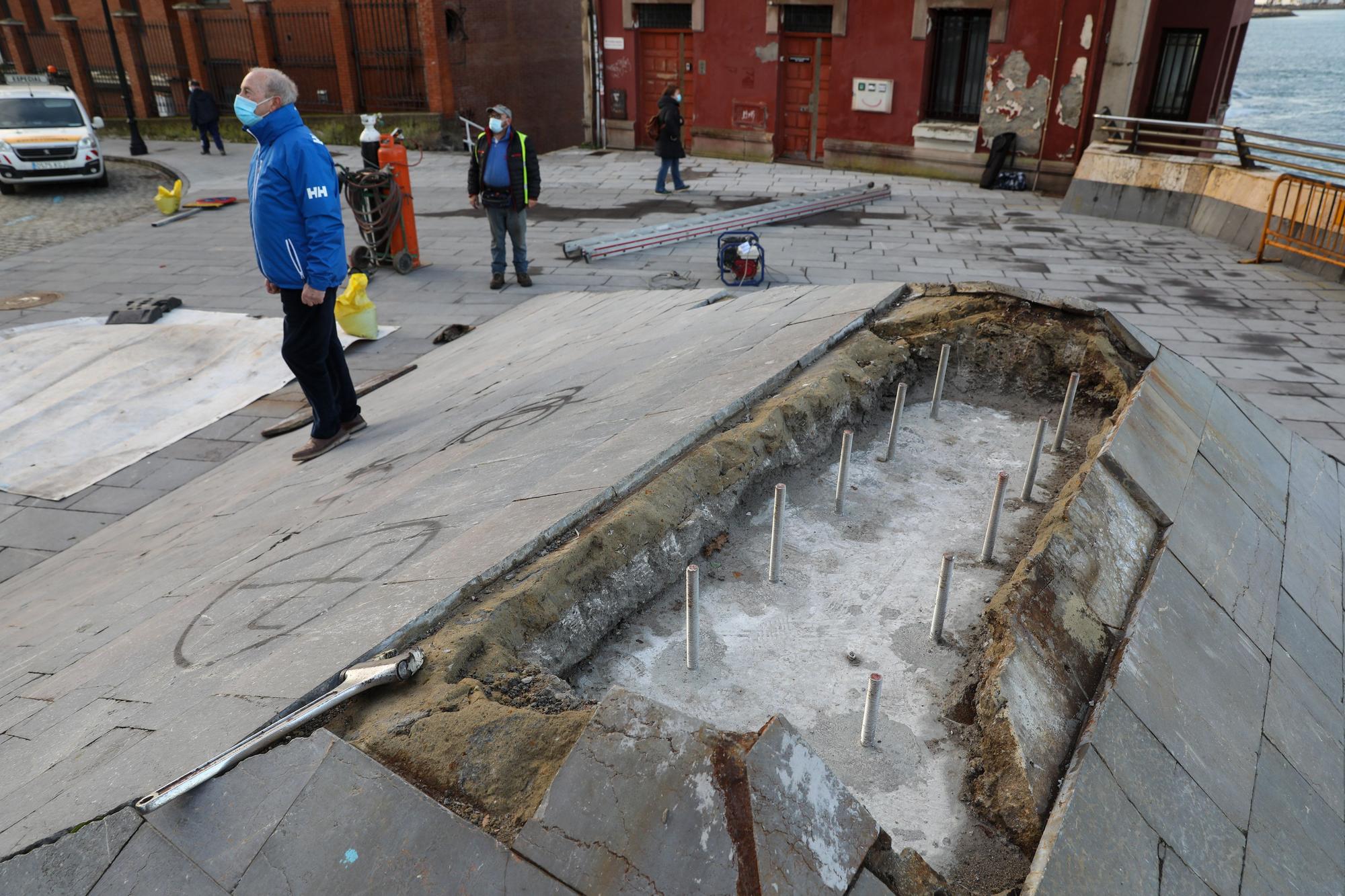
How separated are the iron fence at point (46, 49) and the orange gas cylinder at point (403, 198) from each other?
906 inches

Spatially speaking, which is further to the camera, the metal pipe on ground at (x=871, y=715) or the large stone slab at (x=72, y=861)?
the metal pipe on ground at (x=871, y=715)

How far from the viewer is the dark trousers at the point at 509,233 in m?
10.0

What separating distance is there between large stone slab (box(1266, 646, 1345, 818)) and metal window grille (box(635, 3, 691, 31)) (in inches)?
730

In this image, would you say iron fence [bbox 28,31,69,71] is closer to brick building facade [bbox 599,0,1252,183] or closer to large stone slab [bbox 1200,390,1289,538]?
brick building facade [bbox 599,0,1252,183]

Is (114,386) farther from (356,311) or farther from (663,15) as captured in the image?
(663,15)

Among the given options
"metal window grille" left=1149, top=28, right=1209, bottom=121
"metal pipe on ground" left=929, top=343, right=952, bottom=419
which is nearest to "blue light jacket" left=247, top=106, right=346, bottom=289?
"metal pipe on ground" left=929, top=343, right=952, bottom=419

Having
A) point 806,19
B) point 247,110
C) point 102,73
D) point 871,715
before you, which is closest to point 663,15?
point 806,19

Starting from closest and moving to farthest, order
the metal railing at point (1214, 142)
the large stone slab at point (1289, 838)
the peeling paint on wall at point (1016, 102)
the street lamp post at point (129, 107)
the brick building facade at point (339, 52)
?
the large stone slab at point (1289, 838) → the metal railing at point (1214, 142) → the peeling paint on wall at point (1016, 102) → the street lamp post at point (129, 107) → the brick building facade at point (339, 52)

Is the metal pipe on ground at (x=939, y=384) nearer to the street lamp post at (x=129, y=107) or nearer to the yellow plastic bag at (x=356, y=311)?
the yellow plastic bag at (x=356, y=311)

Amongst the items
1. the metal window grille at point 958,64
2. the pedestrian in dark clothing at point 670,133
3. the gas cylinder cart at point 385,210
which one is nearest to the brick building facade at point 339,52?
the pedestrian in dark clothing at point 670,133

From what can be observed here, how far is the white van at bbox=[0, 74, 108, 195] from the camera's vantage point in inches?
642

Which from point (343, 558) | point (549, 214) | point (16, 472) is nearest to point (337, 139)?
point (549, 214)

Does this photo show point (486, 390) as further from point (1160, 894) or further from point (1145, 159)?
point (1145, 159)

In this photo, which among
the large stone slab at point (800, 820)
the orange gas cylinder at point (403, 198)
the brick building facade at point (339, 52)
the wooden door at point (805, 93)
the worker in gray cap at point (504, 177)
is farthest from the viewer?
the brick building facade at point (339, 52)
